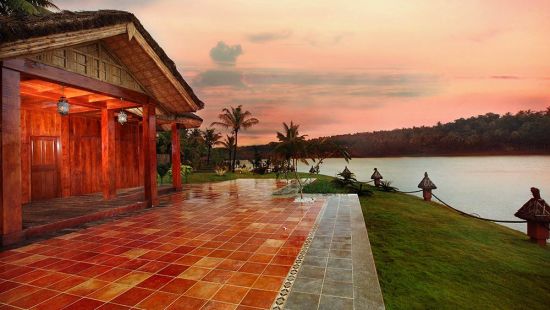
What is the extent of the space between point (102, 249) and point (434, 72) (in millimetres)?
24227

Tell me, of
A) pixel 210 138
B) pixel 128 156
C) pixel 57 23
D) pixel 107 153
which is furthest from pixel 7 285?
pixel 210 138

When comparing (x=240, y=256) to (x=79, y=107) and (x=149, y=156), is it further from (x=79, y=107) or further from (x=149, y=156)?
(x=79, y=107)

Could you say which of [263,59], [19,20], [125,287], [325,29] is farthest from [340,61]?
[125,287]

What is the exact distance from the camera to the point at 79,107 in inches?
320

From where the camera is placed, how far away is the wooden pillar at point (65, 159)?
338 inches

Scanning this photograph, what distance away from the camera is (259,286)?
2818 millimetres

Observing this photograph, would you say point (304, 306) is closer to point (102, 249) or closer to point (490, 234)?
point (102, 249)

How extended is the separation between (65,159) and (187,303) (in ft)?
29.0

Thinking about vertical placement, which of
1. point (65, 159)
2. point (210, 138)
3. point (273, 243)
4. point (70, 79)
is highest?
point (210, 138)

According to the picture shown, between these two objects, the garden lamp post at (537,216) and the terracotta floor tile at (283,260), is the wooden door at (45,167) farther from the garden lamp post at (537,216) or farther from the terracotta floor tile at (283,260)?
the garden lamp post at (537,216)

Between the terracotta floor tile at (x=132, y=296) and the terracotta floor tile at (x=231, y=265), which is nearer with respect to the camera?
the terracotta floor tile at (x=132, y=296)

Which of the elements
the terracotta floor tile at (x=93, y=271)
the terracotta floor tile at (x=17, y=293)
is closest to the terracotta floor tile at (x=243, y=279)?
the terracotta floor tile at (x=93, y=271)

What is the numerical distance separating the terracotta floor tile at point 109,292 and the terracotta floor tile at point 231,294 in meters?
1.05

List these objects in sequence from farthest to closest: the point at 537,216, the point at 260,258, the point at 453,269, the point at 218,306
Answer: the point at 537,216 → the point at 453,269 → the point at 260,258 → the point at 218,306
